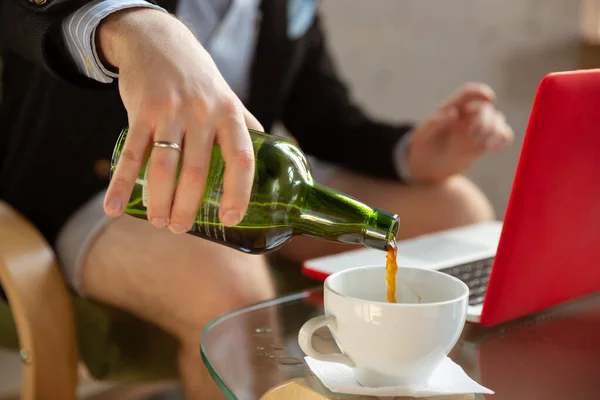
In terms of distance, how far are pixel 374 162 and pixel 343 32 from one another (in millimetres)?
724

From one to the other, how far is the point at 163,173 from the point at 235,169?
0.05 m

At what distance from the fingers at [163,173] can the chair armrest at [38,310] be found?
43 cm

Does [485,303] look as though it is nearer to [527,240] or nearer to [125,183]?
[527,240]

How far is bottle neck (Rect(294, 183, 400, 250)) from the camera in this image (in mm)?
619

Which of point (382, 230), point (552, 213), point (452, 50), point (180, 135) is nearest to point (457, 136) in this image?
point (552, 213)

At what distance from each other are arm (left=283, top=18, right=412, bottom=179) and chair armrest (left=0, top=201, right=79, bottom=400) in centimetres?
60

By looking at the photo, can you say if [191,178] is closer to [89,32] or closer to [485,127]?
[89,32]

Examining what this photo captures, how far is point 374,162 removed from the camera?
1.30 m

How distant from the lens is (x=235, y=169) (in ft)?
1.79

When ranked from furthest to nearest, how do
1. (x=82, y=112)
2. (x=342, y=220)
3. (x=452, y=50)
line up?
(x=452, y=50)
(x=82, y=112)
(x=342, y=220)

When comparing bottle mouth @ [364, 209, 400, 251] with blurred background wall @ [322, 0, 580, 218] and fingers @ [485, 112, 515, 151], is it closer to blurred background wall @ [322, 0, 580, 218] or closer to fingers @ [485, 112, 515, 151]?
fingers @ [485, 112, 515, 151]

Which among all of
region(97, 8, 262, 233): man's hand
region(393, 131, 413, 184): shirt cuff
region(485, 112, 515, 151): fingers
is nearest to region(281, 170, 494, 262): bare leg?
region(393, 131, 413, 184): shirt cuff

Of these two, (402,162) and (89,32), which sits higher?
(89,32)

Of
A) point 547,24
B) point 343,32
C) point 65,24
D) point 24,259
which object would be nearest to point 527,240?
point 65,24
